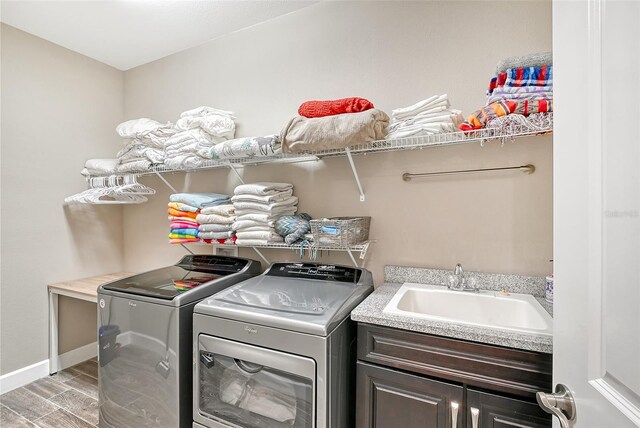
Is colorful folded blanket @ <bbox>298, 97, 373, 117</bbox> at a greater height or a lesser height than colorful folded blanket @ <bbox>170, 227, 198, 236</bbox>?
greater

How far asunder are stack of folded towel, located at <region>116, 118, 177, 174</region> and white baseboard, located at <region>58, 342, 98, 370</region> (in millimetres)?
1554

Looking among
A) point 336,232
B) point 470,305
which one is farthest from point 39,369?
point 470,305

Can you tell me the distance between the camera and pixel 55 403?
81.4 inches

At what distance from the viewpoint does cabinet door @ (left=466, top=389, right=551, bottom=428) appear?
3.21ft

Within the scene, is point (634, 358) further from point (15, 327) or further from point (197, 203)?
point (15, 327)

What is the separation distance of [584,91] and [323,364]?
43.5 inches

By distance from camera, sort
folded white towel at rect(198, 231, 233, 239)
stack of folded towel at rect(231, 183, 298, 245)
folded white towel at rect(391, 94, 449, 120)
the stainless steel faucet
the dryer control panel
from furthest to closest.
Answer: folded white towel at rect(198, 231, 233, 239) → stack of folded towel at rect(231, 183, 298, 245) → the dryer control panel → the stainless steel faucet → folded white towel at rect(391, 94, 449, 120)

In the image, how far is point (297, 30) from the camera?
208 centimetres

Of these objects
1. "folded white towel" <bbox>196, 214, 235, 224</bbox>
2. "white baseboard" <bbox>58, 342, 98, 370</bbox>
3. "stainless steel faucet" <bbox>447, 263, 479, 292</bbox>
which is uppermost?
"folded white towel" <bbox>196, 214, 235, 224</bbox>

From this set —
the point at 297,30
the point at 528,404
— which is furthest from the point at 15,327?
the point at 528,404

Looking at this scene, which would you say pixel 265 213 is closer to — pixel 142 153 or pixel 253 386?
pixel 253 386

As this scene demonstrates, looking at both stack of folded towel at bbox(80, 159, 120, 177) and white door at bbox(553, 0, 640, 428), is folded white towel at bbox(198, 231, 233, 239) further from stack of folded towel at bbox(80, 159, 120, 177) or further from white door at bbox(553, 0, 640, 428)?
white door at bbox(553, 0, 640, 428)

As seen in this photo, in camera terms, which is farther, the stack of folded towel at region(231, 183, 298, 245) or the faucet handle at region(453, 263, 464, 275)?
the stack of folded towel at region(231, 183, 298, 245)

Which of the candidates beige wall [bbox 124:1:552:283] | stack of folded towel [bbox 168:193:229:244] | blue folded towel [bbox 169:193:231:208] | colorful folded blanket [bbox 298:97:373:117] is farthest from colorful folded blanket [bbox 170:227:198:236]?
colorful folded blanket [bbox 298:97:373:117]
